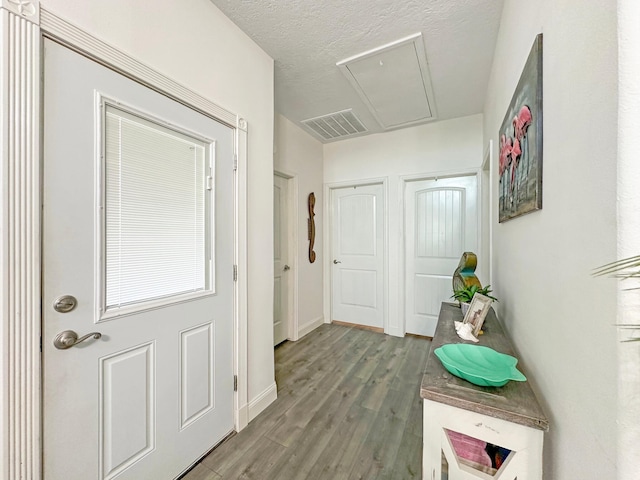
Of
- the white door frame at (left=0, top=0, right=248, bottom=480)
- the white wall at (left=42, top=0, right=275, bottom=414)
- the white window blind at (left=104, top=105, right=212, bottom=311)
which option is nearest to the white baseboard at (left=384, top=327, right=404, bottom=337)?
the white wall at (left=42, top=0, right=275, bottom=414)

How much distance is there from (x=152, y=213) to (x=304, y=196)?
7.10 feet

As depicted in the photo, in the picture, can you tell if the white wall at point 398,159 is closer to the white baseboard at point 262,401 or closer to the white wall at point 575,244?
the white baseboard at point 262,401

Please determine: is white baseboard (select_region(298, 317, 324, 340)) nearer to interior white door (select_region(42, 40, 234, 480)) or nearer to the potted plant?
interior white door (select_region(42, 40, 234, 480))

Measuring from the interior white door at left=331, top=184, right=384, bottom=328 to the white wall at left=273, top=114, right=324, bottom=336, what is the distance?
0.24 metres

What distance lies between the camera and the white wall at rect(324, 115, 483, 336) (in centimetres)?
286

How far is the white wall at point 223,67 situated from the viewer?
42.6 inches

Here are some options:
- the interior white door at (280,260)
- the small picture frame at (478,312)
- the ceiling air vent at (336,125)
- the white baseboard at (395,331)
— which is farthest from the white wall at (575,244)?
the interior white door at (280,260)

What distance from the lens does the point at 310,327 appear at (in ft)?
11.0

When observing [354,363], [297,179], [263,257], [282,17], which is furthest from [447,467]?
[297,179]

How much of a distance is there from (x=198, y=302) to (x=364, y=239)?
8.08 ft

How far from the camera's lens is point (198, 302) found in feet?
4.75

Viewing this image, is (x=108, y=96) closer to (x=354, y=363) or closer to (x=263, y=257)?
(x=263, y=257)

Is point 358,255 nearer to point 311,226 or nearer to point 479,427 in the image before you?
point 311,226

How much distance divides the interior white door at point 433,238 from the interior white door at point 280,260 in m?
1.53
